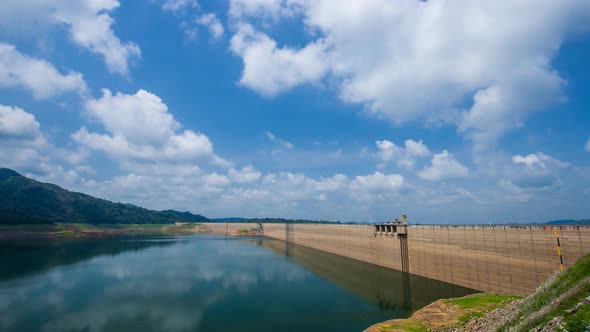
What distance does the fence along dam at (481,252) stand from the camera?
2853 cm

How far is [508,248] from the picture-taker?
3334cm

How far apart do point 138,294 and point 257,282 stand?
17986 millimetres

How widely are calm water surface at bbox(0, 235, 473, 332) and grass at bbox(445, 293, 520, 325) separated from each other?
6.17 meters

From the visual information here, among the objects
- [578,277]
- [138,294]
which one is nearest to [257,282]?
[138,294]

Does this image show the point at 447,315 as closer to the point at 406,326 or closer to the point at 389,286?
the point at 406,326

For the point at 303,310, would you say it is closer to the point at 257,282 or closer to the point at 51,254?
the point at 257,282

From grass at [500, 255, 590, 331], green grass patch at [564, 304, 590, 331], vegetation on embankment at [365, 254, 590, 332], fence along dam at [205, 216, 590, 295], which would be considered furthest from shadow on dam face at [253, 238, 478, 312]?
green grass patch at [564, 304, 590, 331]

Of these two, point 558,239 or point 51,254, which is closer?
point 558,239

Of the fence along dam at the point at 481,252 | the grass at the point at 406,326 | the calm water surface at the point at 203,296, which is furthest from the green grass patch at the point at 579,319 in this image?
the fence along dam at the point at 481,252

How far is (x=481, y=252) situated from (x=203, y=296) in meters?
36.8

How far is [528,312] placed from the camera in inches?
582

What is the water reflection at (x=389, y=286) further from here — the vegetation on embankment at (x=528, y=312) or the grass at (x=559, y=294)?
the grass at (x=559, y=294)

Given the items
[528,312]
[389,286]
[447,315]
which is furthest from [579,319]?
[389,286]

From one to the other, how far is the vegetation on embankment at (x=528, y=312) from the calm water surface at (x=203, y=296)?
17.3ft
